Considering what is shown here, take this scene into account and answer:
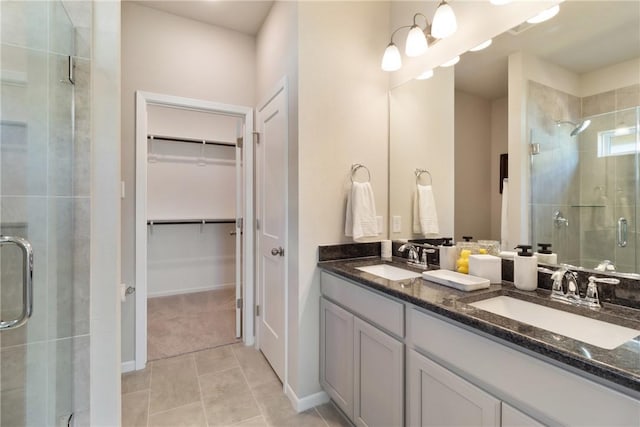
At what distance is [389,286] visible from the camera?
1.34 metres

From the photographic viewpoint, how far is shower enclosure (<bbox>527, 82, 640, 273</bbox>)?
3.60ft

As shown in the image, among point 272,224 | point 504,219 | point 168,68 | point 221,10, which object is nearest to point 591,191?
point 504,219

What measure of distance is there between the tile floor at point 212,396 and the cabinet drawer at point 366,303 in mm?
730

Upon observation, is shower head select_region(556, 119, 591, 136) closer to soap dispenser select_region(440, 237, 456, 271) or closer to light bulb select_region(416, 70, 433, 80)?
soap dispenser select_region(440, 237, 456, 271)

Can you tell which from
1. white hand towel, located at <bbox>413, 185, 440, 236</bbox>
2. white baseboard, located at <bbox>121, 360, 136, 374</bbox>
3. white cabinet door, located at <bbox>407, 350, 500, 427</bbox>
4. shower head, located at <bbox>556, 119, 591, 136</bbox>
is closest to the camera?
white cabinet door, located at <bbox>407, 350, 500, 427</bbox>

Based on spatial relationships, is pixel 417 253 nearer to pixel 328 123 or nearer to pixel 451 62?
pixel 328 123

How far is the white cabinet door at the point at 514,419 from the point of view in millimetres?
822

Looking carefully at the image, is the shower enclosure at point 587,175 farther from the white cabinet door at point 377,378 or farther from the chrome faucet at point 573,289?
the white cabinet door at point 377,378

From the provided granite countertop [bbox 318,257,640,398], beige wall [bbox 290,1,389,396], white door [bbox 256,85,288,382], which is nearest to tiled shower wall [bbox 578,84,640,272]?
granite countertop [bbox 318,257,640,398]

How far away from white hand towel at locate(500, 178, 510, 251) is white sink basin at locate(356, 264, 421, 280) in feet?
1.49

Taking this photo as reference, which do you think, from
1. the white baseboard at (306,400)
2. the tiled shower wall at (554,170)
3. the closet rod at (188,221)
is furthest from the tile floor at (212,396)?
the closet rod at (188,221)

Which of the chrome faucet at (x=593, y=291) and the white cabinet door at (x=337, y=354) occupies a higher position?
the chrome faucet at (x=593, y=291)

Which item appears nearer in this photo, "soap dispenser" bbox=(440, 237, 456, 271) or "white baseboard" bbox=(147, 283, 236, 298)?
"soap dispenser" bbox=(440, 237, 456, 271)

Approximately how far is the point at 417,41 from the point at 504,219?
3.76 ft
